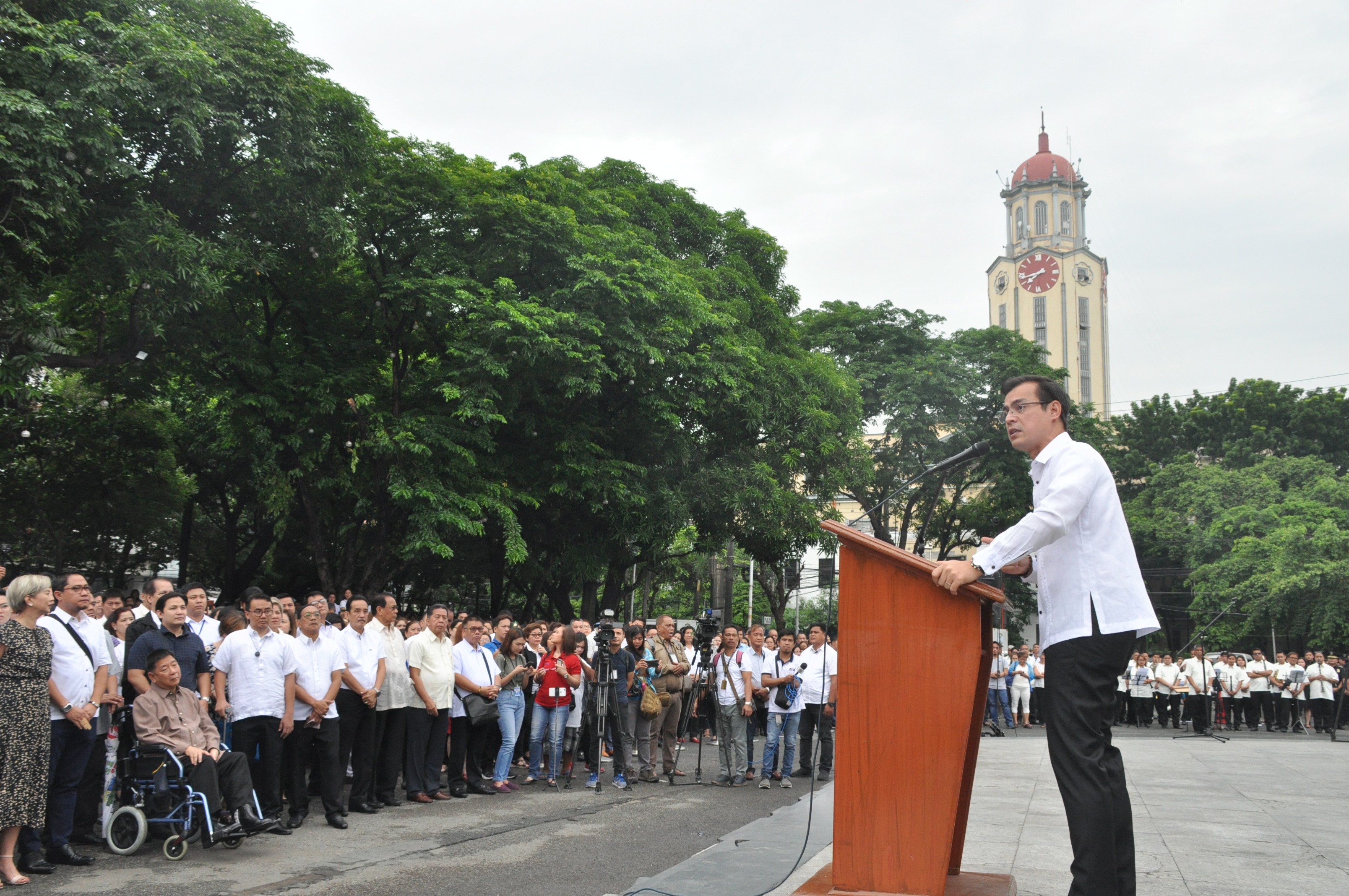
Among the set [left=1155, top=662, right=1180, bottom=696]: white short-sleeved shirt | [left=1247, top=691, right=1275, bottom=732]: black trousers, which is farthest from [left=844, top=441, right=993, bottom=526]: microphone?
[left=1247, top=691, right=1275, bottom=732]: black trousers

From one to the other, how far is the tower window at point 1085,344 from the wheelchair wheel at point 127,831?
9012 centimetres

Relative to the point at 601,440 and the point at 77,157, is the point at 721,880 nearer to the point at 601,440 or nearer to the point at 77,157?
the point at 77,157

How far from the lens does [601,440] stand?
23531 millimetres

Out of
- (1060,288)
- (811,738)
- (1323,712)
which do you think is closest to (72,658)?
(811,738)

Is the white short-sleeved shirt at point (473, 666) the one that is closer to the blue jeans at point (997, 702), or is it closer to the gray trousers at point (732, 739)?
the gray trousers at point (732, 739)

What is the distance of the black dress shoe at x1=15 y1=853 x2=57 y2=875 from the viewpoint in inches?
269

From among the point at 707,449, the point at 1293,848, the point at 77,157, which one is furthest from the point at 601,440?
the point at 1293,848

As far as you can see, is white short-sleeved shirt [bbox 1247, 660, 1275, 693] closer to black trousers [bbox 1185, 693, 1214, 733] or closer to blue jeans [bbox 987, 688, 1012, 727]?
black trousers [bbox 1185, 693, 1214, 733]

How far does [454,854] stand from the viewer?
7645 mm

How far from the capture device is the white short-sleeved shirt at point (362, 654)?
31.2 ft

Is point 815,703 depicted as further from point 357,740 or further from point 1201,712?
point 1201,712

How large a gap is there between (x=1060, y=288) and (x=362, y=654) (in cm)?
8852

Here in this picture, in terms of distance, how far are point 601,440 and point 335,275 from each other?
21.3 feet

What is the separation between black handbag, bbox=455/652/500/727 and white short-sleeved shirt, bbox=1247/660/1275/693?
20.7 m
